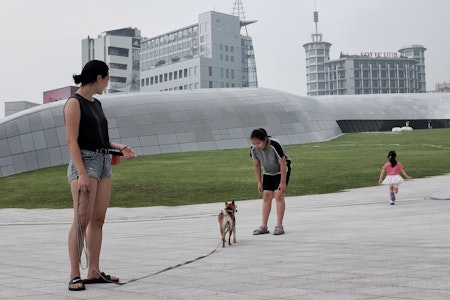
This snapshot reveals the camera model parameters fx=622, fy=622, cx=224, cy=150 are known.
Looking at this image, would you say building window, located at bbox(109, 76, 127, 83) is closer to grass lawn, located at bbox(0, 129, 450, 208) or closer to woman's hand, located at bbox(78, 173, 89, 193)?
grass lawn, located at bbox(0, 129, 450, 208)

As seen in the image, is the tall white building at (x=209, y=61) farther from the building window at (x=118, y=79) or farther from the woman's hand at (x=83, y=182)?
the woman's hand at (x=83, y=182)

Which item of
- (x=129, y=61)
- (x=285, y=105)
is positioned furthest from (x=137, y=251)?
(x=129, y=61)

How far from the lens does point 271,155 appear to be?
11.9 m

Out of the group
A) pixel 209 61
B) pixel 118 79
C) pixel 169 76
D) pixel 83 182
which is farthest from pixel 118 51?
pixel 83 182

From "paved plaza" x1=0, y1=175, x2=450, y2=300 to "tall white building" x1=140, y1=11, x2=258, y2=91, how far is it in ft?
495

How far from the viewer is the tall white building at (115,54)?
176875 millimetres

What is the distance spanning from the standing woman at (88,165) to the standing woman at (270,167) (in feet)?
15.6

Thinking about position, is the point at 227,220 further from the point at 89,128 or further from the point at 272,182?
the point at 89,128

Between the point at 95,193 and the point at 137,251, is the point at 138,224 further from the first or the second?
the point at 95,193

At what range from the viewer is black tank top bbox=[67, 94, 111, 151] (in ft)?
22.8

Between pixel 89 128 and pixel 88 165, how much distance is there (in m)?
0.42

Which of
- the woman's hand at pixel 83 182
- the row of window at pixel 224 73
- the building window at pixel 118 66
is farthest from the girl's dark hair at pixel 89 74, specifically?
the building window at pixel 118 66

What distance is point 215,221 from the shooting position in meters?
16.6

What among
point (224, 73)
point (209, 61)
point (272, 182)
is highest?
point (209, 61)
